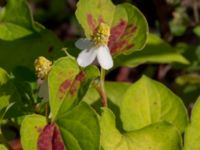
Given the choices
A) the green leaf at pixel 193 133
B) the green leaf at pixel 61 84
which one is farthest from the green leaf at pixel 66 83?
the green leaf at pixel 193 133

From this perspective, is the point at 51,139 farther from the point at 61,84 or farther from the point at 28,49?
the point at 28,49

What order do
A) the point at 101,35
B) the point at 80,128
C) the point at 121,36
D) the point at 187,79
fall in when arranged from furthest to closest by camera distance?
the point at 187,79
the point at 121,36
the point at 101,35
the point at 80,128

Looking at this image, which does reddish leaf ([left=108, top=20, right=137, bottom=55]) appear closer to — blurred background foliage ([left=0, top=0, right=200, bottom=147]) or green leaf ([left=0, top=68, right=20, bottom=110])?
blurred background foliage ([left=0, top=0, right=200, bottom=147])

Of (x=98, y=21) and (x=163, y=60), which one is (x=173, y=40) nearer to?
(x=163, y=60)

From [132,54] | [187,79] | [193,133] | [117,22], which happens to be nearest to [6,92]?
[117,22]

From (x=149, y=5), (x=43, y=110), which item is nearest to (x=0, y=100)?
(x=43, y=110)

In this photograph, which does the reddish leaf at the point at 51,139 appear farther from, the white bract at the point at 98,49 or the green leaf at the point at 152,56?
the green leaf at the point at 152,56
